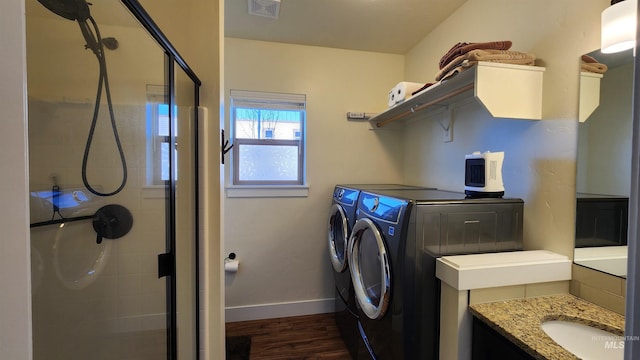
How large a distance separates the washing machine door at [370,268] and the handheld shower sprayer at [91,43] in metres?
1.22

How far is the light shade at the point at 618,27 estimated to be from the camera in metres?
0.87

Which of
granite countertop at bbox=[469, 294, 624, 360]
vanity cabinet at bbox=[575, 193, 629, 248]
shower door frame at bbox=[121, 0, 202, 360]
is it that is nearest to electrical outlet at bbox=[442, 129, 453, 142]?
vanity cabinet at bbox=[575, 193, 629, 248]

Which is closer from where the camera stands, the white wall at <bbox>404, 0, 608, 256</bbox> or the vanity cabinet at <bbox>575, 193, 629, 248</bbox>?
the vanity cabinet at <bbox>575, 193, 629, 248</bbox>

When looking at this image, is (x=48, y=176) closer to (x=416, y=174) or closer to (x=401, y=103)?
(x=401, y=103)

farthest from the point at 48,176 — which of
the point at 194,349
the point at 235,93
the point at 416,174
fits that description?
the point at 416,174

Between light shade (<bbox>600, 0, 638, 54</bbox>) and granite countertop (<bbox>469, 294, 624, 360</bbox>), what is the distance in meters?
0.97

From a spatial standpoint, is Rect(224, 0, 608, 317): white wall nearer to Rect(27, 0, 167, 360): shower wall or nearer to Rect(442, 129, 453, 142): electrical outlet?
Rect(442, 129, 453, 142): electrical outlet

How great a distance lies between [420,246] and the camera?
1112 mm

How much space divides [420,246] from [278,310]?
5.65 feet

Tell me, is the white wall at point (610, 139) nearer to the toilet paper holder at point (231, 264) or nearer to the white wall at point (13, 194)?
the white wall at point (13, 194)

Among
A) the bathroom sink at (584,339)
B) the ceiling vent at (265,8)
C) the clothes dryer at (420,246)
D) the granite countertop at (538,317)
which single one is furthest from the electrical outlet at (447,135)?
Answer: the ceiling vent at (265,8)

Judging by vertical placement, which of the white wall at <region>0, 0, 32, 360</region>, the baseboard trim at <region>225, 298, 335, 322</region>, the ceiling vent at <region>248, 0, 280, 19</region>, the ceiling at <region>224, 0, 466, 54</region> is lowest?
the baseboard trim at <region>225, 298, 335, 322</region>

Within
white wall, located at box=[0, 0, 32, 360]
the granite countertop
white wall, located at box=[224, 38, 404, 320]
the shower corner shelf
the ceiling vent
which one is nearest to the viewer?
white wall, located at box=[0, 0, 32, 360]

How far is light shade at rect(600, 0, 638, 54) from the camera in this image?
0.87 metres
